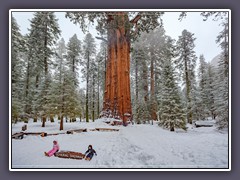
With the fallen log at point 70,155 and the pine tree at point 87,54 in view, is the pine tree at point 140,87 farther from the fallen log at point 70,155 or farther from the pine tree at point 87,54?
the fallen log at point 70,155

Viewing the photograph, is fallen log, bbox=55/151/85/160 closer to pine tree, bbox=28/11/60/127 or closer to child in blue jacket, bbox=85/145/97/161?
child in blue jacket, bbox=85/145/97/161

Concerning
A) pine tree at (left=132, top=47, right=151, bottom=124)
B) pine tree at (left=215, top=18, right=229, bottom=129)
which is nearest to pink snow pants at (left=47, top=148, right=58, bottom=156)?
pine tree at (left=132, top=47, right=151, bottom=124)

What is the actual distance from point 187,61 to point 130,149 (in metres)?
2.23

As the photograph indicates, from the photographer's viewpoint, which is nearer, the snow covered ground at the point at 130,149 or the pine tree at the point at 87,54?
the snow covered ground at the point at 130,149

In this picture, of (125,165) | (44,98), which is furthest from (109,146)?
(44,98)

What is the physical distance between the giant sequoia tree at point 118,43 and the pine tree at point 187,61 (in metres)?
0.67

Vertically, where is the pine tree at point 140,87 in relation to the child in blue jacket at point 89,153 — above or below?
above

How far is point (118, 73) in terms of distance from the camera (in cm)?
373

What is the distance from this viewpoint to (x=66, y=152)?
9.05 ft

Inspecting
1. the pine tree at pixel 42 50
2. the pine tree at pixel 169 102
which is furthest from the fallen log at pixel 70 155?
the pine tree at pixel 169 102

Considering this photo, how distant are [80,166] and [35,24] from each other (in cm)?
294

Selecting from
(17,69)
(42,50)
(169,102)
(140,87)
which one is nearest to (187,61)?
(169,102)

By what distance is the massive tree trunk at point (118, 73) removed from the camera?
3.55 m

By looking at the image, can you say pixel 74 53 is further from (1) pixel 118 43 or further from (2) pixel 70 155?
(2) pixel 70 155
